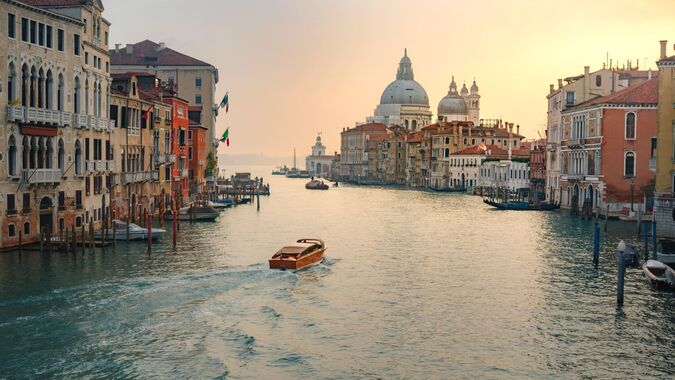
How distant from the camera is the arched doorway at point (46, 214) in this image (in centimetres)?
3161

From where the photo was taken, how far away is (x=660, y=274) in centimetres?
2541

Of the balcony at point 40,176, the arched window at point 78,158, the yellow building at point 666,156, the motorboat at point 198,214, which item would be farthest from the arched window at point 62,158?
the yellow building at point 666,156

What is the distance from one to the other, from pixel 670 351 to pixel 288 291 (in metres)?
10.7

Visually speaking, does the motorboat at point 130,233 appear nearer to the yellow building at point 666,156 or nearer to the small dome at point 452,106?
the yellow building at point 666,156

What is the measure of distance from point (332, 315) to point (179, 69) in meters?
53.4

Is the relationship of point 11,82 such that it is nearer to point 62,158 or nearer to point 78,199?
point 62,158

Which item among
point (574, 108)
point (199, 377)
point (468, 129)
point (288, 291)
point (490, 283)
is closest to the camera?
point (199, 377)

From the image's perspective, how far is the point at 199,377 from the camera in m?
15.9

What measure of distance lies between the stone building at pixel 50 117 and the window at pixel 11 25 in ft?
0.12

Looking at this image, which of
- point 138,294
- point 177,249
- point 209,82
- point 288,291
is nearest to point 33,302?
point 138,294

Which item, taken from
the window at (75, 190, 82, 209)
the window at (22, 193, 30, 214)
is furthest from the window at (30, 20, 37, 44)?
the window at (75, 190, 82, 209)

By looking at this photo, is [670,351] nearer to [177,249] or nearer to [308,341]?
[308,341]

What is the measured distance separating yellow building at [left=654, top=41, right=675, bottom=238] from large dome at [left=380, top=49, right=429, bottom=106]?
138866 millimetres

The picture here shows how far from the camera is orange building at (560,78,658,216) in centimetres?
4981
